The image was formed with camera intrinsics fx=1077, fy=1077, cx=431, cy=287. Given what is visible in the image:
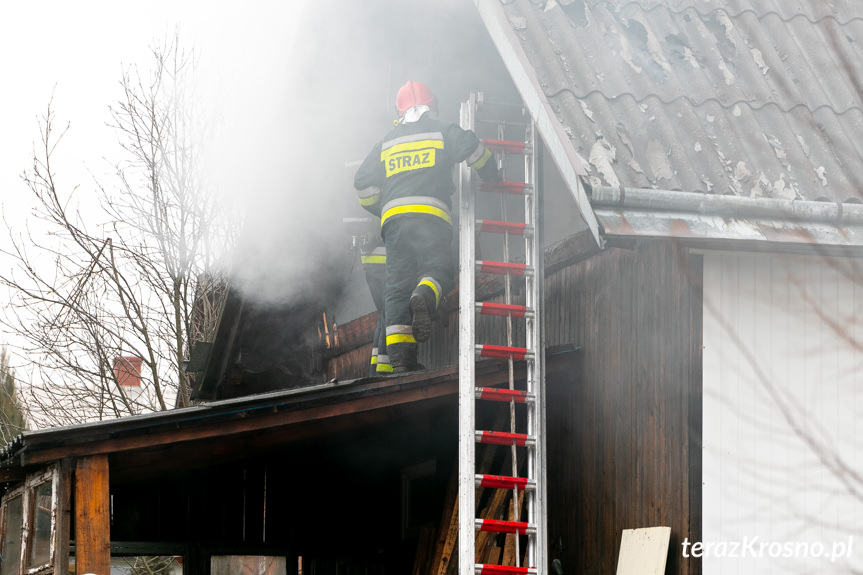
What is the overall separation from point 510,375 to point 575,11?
2.10 m

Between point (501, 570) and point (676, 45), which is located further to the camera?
point (676, 45)

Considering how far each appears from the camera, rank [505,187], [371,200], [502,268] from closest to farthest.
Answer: [502,268] < [505,187] < [371,200]

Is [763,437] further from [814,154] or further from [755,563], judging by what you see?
[814,154]

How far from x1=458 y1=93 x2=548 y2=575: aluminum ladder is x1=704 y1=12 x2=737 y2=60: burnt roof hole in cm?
116

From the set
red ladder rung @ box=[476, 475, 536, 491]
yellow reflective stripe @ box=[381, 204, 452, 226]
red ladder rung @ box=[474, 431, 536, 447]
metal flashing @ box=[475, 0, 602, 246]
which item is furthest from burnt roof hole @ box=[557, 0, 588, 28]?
red ladder rung @ box=[476, 475, 536, 491]

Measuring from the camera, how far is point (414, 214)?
22.0ft

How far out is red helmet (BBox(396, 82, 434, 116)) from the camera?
688 centimetres

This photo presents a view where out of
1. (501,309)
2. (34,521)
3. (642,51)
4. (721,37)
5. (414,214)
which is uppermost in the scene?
(721,37)

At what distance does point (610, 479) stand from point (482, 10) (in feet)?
9.22

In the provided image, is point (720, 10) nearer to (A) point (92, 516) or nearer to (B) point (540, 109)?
(B) point (540, 109)

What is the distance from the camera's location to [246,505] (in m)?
8.94

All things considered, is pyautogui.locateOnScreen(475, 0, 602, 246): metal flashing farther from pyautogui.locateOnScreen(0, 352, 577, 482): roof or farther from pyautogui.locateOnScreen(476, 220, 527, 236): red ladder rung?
pyautogui.locateOnScreen(0, 352, 577, 482): roof

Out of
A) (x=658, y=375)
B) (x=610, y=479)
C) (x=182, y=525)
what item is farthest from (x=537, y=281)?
(x=182, y=525)

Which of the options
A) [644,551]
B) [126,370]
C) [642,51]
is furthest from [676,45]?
[126,370]
